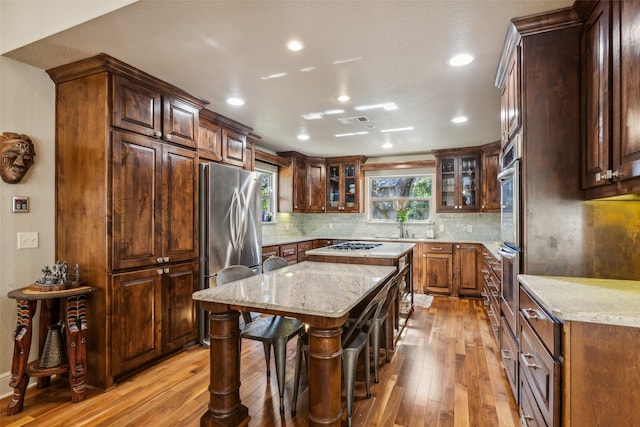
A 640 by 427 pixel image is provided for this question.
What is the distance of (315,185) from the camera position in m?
6.38

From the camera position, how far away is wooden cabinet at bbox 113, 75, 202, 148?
251 centimetres

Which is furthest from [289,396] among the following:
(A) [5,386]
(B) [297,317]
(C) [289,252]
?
(C) [289,252]

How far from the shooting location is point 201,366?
2.80m

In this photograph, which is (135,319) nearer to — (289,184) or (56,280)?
(56,280)

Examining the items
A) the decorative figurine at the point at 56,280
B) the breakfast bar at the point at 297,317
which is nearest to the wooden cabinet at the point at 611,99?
the breakfast bar at the point at 297,317

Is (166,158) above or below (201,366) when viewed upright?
above

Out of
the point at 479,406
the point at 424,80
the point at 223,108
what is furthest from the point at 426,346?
the point at 223,108

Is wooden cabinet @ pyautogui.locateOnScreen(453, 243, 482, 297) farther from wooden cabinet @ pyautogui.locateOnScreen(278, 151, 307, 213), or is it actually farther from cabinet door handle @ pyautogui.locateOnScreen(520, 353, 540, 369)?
cabinet door handle @ pyautogui.locateOnScreen(520, 353, 540, 369)

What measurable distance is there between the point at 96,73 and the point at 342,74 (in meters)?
1.86

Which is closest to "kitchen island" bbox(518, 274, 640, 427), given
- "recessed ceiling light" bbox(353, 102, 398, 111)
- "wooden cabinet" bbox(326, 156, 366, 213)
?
"recessed ceiling light" bbox(353, 102, 398, 111)

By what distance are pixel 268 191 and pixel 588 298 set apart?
486 centimetres

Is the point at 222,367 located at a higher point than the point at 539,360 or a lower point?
lower

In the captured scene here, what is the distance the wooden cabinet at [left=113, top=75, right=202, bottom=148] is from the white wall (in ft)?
2.05

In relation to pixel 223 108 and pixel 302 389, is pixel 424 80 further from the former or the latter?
pixel 302 389
